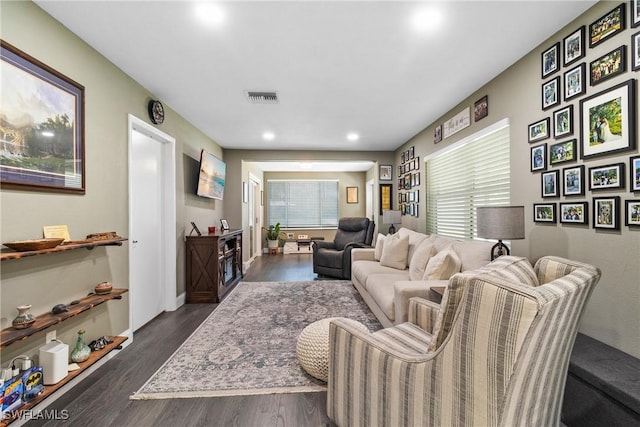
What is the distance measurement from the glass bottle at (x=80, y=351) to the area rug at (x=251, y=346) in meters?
0.46

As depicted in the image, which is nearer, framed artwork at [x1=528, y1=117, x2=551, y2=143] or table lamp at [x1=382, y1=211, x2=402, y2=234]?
Answer: framed artwork at [x1=528, y1=117, x2=551, y2=143]

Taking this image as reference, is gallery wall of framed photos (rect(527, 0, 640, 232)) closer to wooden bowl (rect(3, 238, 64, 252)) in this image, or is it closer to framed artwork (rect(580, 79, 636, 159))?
framed artwork (rect(580, 79, 636, 159))

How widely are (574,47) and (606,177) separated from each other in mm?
921

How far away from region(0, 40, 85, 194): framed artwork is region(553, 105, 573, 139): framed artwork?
346 cm

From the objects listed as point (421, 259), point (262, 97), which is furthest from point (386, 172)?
point (262, 97)

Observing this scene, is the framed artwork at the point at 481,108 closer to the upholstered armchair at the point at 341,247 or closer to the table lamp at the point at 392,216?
the table lamp at the point at 392,216

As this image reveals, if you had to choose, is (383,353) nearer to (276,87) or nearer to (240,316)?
(240,316)

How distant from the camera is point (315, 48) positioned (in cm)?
212

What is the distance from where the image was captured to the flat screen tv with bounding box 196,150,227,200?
389cm

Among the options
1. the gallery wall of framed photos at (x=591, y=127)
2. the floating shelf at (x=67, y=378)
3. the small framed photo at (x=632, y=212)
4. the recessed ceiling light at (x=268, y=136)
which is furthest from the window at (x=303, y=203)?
the small framed photo at (x=632, y=212)

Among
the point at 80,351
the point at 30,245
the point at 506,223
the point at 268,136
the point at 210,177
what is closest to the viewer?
the point at 30,245

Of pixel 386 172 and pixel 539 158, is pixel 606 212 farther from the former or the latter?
pixel 386 172

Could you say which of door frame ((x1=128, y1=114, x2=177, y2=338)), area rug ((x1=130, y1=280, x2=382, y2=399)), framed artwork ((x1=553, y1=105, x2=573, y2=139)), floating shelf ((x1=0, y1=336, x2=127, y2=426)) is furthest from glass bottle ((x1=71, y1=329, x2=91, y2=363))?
framed artwork ((x1=553, y1=105, x2=573, y2=139))

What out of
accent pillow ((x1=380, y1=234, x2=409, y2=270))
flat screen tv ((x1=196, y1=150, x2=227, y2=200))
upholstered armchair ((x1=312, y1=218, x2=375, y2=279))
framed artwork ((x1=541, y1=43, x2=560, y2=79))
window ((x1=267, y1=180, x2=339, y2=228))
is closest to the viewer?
framed artwork ((x1=541, y1=43, x2=560, y2=79))
